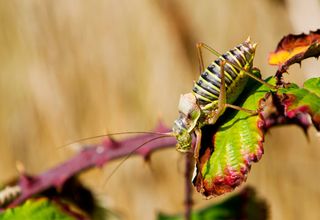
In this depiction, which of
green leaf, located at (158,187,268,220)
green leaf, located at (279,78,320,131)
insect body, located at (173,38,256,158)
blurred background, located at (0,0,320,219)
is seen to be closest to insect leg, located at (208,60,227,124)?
insect body, located at (173,38,256,158)

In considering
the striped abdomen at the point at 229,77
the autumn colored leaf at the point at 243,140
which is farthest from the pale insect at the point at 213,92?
the autumn colored leaf at the point at 243,140

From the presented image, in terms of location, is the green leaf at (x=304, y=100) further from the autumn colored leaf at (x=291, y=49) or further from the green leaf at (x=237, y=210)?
the green leaf at (x=237, y=210)

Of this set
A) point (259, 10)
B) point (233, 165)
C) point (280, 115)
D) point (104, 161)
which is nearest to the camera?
point (233, 165)

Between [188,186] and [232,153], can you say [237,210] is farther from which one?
[232,153]

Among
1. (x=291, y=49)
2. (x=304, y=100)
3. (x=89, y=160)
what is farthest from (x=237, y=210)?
(x=304, y=100)

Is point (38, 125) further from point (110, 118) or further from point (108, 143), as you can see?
point (108, 143)

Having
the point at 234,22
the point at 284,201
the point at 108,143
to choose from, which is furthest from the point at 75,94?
the point at 108,143
